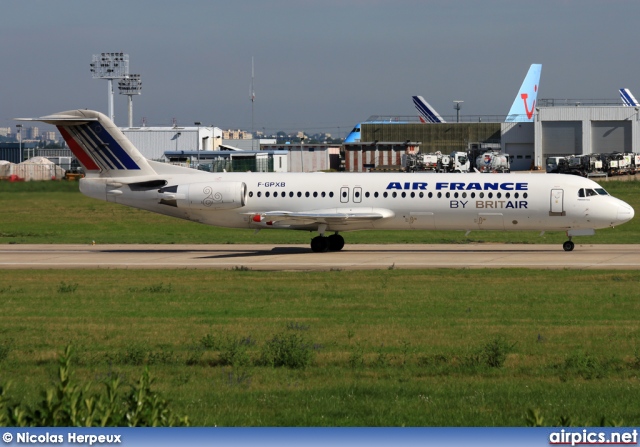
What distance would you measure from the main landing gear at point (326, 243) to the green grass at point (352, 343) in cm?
980

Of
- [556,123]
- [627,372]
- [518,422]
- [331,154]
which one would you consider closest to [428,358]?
[627,372]

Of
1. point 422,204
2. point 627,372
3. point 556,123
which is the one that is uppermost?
point 556,123

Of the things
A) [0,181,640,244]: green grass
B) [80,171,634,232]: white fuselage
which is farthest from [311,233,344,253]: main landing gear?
[0,181,640,244]: green grass

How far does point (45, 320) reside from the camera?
68.2ft

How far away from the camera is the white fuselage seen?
1469 inches

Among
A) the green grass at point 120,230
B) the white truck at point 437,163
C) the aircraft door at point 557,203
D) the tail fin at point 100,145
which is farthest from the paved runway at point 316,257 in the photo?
the white truck at point 437,163

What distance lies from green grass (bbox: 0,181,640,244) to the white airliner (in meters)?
5.67

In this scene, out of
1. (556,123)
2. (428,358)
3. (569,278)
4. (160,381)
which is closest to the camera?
(160,381)

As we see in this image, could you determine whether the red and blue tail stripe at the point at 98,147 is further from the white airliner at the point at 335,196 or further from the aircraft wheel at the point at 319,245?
the aircraft wheel at the point at 319,245

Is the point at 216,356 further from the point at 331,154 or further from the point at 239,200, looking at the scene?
the point at 331,154

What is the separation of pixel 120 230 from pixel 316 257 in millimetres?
20247

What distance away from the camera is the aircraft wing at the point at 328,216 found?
124 feet

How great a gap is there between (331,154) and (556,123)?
34388 millimetres

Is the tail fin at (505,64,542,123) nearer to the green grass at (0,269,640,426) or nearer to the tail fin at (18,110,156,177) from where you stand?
the tail fin at (18,110,156,177)
